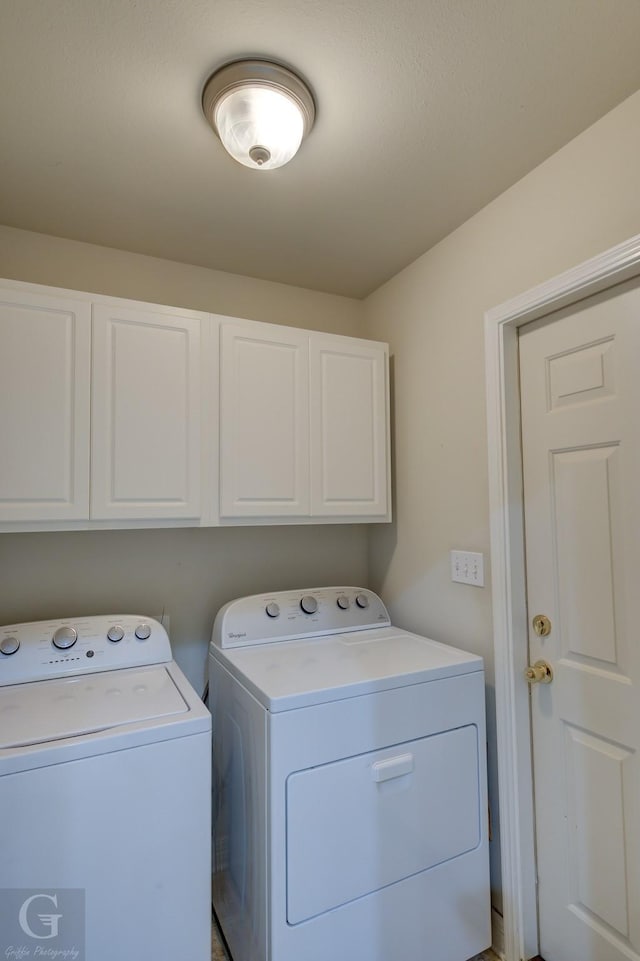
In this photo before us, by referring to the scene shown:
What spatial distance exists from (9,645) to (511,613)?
5.31ft

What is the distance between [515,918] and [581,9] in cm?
245

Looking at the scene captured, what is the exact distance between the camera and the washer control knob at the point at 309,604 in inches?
79.6

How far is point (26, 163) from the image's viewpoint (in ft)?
4.94

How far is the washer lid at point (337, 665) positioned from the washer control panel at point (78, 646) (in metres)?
0.26

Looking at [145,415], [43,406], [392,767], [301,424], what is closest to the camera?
[392,767]

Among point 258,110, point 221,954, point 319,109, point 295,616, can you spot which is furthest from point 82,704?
point 319,109

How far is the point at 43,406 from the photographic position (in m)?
1.56

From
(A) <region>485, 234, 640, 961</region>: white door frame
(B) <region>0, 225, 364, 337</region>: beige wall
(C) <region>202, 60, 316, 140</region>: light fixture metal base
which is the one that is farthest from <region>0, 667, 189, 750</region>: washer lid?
(C) <region>202, 60, 316, 140</region>: light fixture metal base

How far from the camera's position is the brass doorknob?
1.55 metres

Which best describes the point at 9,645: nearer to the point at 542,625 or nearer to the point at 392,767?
the point at 392,767

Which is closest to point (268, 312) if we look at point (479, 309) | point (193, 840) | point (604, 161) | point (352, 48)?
point (479, 309)

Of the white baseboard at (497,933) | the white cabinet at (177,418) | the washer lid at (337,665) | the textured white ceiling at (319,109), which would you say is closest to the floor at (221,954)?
the white baseboard at (497,933)

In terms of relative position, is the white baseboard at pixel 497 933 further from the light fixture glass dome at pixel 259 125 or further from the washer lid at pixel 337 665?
the light fixture glass dome at pixel 259 125

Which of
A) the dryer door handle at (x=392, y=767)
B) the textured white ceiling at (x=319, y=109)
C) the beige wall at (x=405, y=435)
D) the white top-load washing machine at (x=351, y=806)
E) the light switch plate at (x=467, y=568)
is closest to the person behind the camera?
the textured white ceiling at (x=319, y=109)
